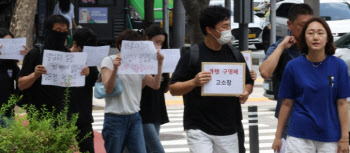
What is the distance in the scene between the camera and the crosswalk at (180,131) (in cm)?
1117

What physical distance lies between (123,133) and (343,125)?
2.03 meters

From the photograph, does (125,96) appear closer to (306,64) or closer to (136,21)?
(306,64)

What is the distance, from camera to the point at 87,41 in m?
7.50

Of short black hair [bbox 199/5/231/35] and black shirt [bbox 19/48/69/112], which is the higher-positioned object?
short black hair [bbox 199/5/231/35]

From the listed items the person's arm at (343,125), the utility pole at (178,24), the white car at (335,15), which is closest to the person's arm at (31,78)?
the person's arm at (343,125)

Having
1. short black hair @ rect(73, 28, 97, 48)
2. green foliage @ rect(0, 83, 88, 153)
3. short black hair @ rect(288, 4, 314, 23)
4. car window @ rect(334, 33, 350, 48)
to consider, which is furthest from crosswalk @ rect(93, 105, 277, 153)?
green foliage @ rect(0, 83, 88, 153)

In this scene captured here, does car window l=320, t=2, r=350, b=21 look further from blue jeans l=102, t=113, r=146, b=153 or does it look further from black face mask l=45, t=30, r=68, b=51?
blue jeans l=102, t=113, r=146, b=153

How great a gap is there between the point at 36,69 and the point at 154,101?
129 centimetres

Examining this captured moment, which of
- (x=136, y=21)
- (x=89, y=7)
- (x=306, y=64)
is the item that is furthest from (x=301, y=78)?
(x=136, y=21)

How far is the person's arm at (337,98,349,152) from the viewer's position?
5.50 metres

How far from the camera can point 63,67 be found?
6895 mm

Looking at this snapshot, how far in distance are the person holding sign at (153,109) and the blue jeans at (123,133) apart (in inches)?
20.7

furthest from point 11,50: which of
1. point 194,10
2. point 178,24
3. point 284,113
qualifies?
point 178,24

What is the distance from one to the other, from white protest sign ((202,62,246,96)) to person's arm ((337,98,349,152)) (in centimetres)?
75
